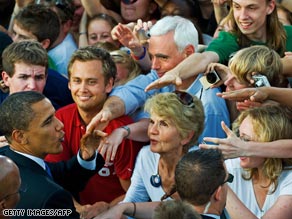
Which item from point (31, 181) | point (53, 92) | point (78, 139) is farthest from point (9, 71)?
point (31, 181)

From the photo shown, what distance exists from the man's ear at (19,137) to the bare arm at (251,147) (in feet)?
3.29

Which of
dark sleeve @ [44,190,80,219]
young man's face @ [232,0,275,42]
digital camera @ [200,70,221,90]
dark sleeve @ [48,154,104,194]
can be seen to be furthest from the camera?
young man's face @ [232,0,275,42]

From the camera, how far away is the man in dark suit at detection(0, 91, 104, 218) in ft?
14.5

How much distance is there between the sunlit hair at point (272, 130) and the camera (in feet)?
16.6

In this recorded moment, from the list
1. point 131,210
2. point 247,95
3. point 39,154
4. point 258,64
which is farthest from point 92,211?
point 258,64

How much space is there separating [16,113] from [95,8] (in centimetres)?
294

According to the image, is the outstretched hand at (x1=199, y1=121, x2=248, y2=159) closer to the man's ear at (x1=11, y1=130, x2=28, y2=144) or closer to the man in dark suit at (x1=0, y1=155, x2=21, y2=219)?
the man's ear at (x1=11, y1=130, x2=28, y2=144)

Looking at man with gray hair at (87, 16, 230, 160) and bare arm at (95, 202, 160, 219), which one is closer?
bare arm at (95, 202, 160, 219)

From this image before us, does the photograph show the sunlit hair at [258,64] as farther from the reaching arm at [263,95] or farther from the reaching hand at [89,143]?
the reaching hand at [89,143]

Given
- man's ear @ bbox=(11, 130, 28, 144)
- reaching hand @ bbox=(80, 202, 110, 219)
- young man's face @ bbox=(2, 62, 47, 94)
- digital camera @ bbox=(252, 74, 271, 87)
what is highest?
digital camera @ bbox=(252, 74, 271, 87)

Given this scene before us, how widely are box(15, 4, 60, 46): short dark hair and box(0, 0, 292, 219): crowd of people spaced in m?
0.32

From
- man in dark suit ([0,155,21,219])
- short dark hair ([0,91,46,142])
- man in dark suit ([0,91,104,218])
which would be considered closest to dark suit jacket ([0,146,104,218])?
man in dark suit ([0,91,104,218])

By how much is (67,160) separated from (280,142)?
1.36 metres

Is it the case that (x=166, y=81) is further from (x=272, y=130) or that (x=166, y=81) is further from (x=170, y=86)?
(x=272, y=130)
